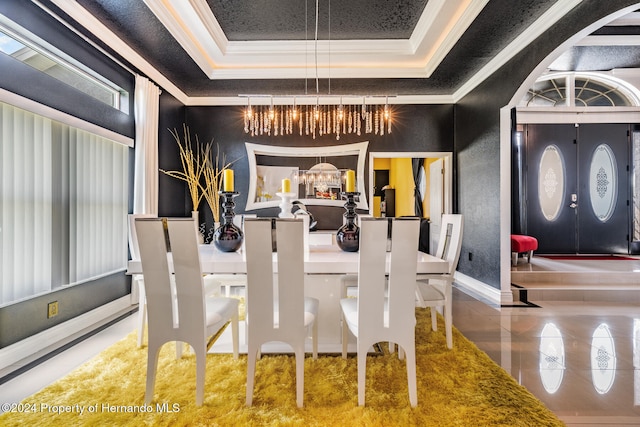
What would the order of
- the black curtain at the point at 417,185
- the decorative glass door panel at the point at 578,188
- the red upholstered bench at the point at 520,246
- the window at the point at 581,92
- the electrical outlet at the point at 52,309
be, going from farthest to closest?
1. the black curtain at the point at 417,185
2. the decorative glass door panel at the point at 578,188
3. the window at the point at 581,92
4. the red upholstered bench at the point at 520,246
5. the electrical outlet at the point at 52,309

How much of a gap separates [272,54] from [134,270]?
3.18 meters

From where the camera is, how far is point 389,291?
5.41ft

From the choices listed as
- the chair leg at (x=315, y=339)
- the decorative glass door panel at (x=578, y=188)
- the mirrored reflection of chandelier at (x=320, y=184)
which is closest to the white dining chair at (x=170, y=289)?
the chair leg at (x=315, y=339)

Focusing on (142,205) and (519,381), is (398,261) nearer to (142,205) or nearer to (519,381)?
(519,381)

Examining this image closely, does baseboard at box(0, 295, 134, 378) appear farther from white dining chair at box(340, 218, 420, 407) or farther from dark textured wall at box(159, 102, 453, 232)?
white dining chair at box(340, 218, 420, 407)

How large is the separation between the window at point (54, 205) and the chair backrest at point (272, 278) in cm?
194

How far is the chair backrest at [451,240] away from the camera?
2.40 meters

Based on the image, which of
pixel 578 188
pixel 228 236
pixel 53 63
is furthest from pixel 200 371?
pixel 578 188

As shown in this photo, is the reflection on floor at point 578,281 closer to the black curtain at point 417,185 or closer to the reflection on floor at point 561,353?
the reflection on floor at point 561,353

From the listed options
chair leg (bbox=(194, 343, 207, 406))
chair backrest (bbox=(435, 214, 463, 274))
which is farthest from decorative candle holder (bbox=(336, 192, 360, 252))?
chair leg (bbox=(194, 343, 207, 406))

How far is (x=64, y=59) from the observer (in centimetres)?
269

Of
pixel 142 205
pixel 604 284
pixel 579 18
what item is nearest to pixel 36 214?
pixel 142 205

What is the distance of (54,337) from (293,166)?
351cm

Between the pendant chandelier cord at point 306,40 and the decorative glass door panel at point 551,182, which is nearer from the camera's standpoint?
the pendant chandelier cord at point 306,40
